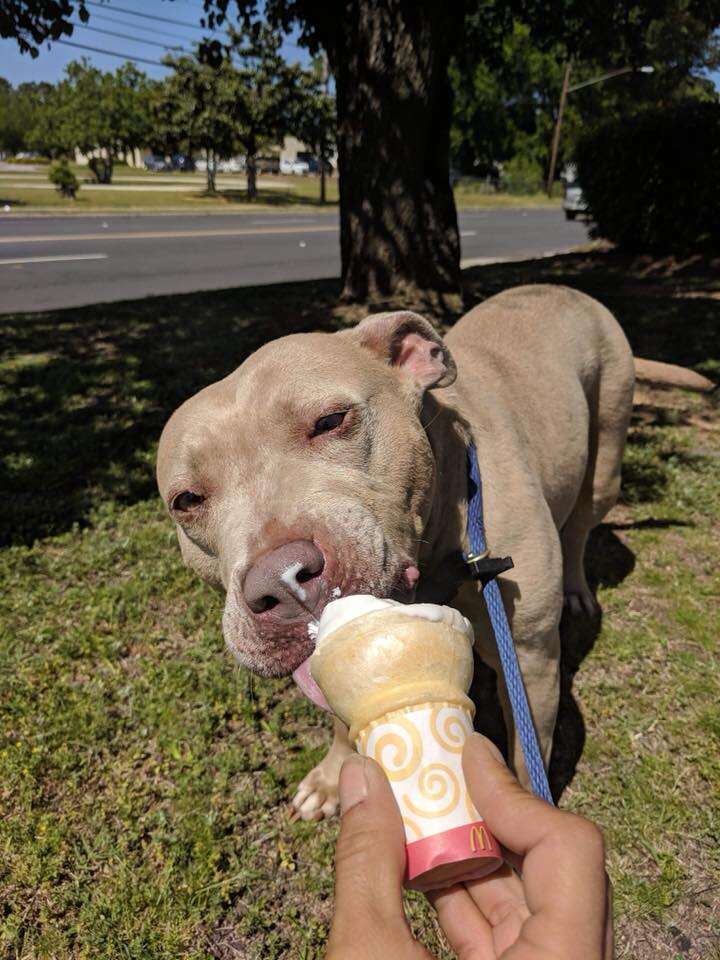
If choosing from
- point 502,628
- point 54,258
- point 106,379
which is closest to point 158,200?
point 54,258

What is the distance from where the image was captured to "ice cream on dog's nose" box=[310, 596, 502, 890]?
1.37 metres

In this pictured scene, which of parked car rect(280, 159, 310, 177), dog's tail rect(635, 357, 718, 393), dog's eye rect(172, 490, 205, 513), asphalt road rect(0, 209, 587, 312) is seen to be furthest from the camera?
parked car rect(280, 159, 310, 177)

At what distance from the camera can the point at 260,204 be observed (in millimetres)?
42969

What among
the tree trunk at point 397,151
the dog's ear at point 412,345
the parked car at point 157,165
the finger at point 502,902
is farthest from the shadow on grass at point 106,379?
the parked car at point 157,165

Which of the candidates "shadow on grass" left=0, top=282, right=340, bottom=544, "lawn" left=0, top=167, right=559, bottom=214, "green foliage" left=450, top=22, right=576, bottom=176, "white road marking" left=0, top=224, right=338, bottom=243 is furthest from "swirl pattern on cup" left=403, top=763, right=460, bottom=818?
"green foliage" left=450, top=22, right=576, bottom=176

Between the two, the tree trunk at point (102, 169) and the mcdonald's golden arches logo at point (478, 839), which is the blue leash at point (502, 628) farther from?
the tree trunk at point (102, 169)

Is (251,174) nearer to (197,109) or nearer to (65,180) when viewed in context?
(197,109)

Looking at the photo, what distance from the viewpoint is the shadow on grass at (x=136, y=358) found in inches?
215

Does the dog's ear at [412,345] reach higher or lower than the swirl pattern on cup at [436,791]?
higher

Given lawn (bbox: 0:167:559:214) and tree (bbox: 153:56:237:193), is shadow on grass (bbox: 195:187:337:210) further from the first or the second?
tree (bbox: 153:56:237:193)

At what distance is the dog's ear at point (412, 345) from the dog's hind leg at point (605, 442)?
5.53 ft

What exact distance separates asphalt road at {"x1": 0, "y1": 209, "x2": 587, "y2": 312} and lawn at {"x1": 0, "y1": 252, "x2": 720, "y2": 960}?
9.45m

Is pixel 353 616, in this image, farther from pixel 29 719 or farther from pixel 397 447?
pixel 29 719

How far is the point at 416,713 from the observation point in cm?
146
